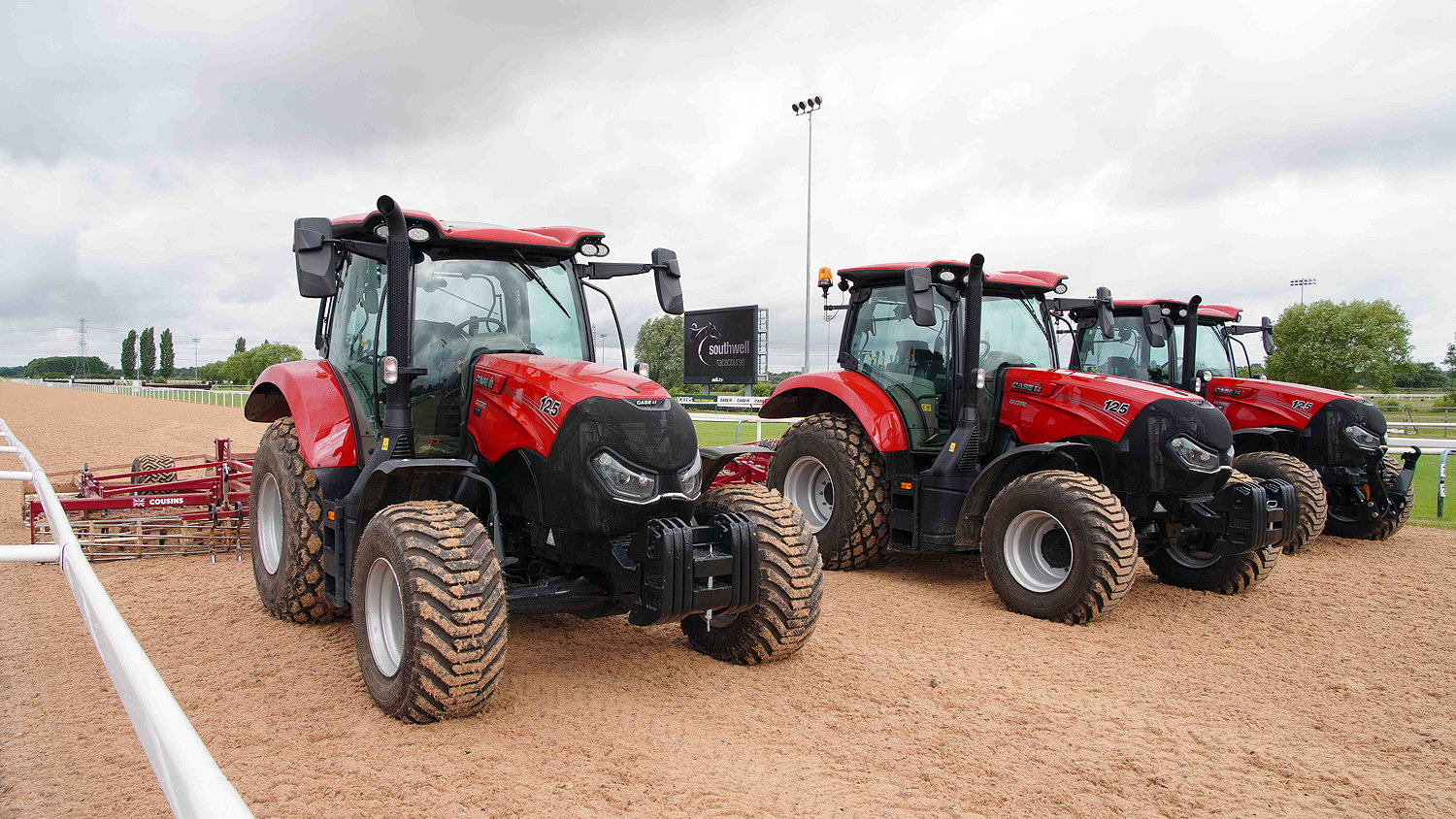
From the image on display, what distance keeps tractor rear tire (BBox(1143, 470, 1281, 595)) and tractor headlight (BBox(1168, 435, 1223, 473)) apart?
1.14 feet

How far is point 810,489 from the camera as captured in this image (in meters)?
7.84

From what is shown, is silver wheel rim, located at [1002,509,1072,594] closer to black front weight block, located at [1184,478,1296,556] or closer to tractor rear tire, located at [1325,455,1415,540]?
black front weight block, located at [1184,478,1296,556]

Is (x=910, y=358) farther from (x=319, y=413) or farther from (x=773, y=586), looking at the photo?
(x=319, y=413)

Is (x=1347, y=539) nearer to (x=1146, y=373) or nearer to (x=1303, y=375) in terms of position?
(x=1146, y=373)

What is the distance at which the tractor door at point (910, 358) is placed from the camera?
6.94 meters

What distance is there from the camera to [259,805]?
10.1ft

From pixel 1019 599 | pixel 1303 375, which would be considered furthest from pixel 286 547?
pixel 1303 375

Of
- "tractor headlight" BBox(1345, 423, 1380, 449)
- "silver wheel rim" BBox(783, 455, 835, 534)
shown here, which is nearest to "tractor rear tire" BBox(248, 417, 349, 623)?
"silver wheel rim" BBox(783, 455, 835, 534)

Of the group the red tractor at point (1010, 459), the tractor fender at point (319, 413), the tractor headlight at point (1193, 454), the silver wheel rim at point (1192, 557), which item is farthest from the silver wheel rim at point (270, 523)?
the silver wheel rim at point (1192, 557)

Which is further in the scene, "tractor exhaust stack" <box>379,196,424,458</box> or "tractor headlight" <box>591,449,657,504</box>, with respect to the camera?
"tractor exhaust stack" <box>379,196,424,458</box>

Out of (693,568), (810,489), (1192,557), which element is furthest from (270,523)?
(1192,557)

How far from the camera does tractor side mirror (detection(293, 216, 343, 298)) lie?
158 inches

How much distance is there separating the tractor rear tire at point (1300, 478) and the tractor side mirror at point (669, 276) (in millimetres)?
5747

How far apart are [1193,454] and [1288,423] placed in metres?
3.62
